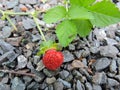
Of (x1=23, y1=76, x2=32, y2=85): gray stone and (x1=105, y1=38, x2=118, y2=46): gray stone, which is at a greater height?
(x1=105, y1=38, x2=118, y2=46): gray stone

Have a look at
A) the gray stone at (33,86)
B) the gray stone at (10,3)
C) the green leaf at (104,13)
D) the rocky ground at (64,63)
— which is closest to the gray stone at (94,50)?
the rocky ground at (64,63)

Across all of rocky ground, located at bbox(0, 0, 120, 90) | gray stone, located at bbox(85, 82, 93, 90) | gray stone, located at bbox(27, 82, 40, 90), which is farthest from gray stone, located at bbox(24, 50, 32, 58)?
gray stone, located at bbox(85, 82, 93, 90)

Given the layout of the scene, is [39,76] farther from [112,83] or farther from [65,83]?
[112,83]

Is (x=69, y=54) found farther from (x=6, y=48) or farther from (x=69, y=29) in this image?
(x=6, y=48)

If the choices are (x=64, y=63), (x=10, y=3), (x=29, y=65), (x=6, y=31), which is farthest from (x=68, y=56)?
(x=10, y=3)

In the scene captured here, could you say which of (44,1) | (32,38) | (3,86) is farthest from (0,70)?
(44,1)

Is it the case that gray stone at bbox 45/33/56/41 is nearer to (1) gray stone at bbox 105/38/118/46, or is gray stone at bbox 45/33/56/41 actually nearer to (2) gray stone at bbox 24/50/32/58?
(2) gray stone at bbox 24/50/32/58

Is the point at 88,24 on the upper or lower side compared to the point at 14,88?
upper
